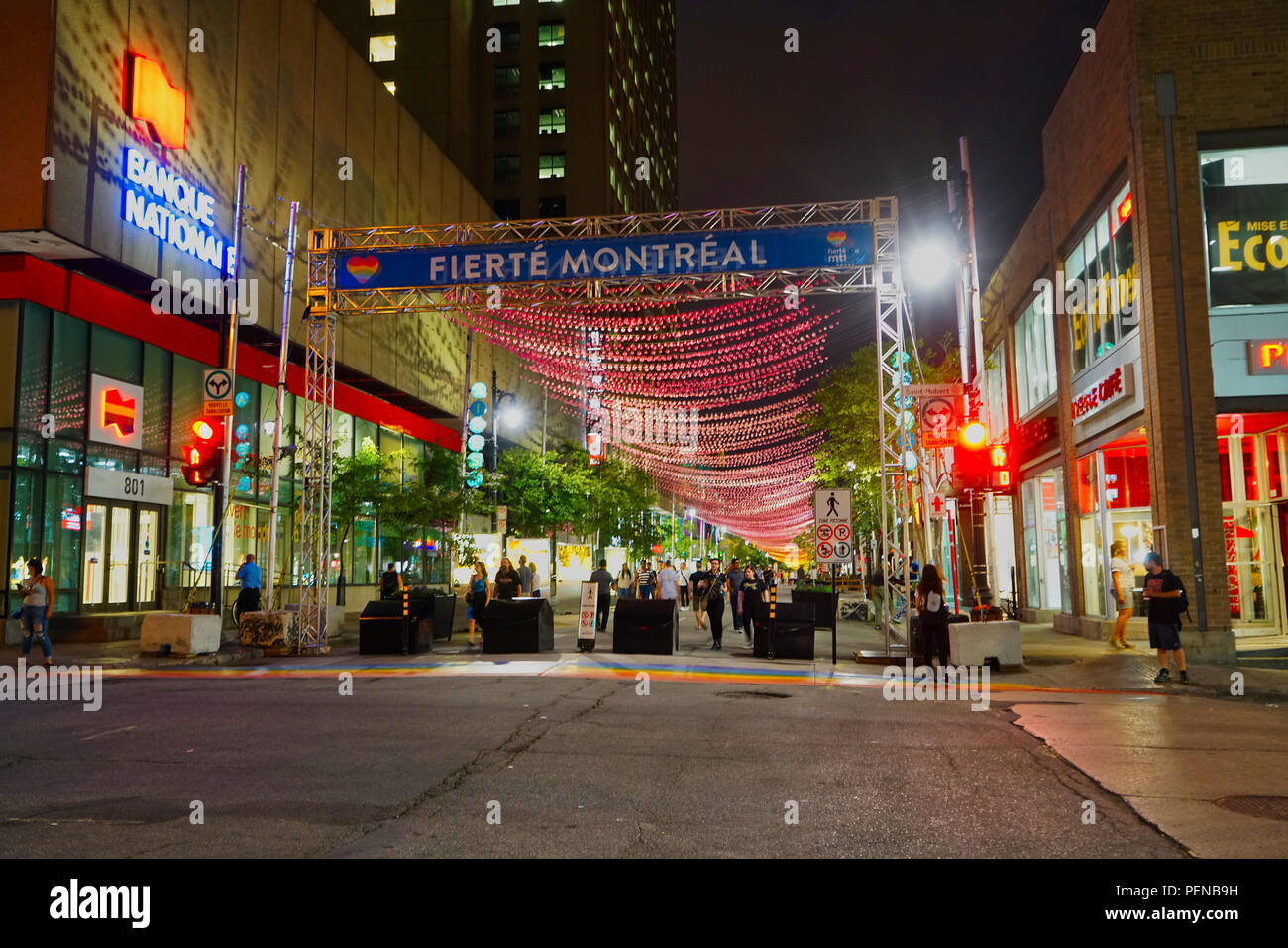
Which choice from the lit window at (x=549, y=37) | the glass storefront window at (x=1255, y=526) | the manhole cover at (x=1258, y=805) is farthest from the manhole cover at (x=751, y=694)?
the lit window at (x=549, y=37)

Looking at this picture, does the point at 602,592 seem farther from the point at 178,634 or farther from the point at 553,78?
the point at 553,78

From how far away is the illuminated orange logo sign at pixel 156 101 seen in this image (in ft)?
75.5

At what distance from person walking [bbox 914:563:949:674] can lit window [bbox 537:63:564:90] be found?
2652 inches

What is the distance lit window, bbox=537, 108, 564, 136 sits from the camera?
75.4 m

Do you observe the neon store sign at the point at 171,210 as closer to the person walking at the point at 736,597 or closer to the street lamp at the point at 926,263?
the person walking at the point at 736,597

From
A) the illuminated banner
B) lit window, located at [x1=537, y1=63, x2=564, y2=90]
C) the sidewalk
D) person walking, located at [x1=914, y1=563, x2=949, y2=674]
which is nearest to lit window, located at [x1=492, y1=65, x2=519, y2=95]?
lit window, located at [x1=537, y1=63, x2=564, y2=90]

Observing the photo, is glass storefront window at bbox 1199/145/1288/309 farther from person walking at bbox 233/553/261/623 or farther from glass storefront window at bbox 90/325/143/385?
Answer: glass storefront window at bbox 90/325/143/385

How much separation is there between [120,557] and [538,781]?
754 inches

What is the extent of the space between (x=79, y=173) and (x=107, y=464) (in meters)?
6.09

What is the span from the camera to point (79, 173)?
21156 mm

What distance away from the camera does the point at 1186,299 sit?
16.9 meters

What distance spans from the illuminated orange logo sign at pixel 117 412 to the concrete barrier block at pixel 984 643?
18.0 metres

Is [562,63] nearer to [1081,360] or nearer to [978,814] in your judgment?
[1081,360]
